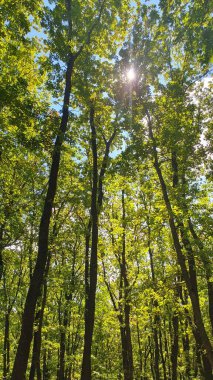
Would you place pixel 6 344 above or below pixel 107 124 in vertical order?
below

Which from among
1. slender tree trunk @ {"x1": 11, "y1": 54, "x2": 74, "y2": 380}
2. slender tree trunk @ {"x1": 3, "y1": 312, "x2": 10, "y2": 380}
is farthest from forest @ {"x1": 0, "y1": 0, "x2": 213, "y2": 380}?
slender tree trunk @ {"x1": 3, "y1": 312, "x2": 10, "y2": 380}

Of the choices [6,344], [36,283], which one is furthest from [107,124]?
[6,344]

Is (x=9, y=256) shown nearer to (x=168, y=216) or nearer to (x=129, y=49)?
(x=168, y=216)

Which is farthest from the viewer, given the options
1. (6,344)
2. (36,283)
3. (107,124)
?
(6,344)

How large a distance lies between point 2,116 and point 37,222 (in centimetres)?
853

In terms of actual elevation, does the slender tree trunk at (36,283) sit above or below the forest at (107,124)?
below

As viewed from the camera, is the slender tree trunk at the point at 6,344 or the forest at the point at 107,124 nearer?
the forest at the point at 107,124

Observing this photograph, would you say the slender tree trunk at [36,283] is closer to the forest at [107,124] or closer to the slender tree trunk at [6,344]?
the forest at [107,124]

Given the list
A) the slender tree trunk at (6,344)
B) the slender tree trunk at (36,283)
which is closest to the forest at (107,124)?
the slender tree trunk at (36,283)

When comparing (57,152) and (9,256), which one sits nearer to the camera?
(57,152)

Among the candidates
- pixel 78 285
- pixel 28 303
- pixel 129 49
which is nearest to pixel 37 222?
pixel 78 285

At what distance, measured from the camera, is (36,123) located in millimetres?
11805

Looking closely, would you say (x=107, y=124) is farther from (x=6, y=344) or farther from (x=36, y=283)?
(x=6, y=344)

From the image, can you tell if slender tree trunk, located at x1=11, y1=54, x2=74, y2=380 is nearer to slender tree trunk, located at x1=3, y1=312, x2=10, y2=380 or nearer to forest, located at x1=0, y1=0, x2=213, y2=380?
forest, located at x1=0, y1=0, x2=213, y2=380
